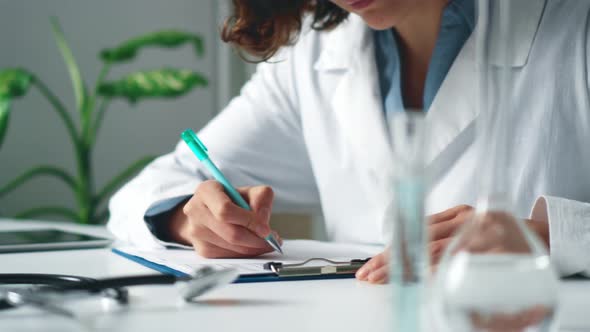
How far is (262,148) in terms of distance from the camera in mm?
1415

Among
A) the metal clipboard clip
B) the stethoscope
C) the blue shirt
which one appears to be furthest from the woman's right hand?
the blue shirt

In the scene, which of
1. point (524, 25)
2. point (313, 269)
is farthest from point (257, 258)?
point (524, 25)

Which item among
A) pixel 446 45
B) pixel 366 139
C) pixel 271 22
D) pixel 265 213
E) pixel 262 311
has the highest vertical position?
pixel 271 22

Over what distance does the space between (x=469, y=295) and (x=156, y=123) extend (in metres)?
2.77

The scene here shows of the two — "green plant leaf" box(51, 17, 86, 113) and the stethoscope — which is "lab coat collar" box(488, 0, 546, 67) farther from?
"green plant leaf" box(51, 17, 86, 113)

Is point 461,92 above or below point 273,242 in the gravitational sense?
above

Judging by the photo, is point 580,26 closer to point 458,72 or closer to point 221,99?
point 458,72

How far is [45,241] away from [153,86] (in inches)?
57.3

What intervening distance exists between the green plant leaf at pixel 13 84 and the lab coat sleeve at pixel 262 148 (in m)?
1.16

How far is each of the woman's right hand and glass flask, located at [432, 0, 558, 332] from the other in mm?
520

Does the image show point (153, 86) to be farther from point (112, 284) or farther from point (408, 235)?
point (408, 235)

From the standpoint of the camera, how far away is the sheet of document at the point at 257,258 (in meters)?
0.86

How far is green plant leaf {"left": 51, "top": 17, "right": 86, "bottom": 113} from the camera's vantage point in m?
2.62

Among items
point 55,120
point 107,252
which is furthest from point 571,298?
point 55,120
